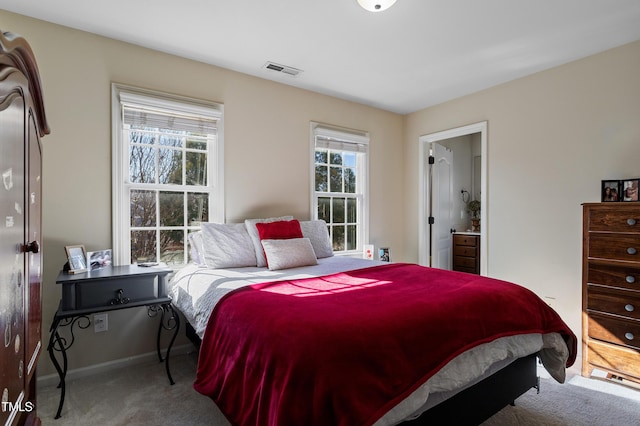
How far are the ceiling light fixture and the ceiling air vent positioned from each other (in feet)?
3.84

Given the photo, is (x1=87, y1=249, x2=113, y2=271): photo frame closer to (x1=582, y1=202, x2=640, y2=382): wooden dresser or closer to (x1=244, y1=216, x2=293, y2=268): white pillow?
(x1=244, y1=216, x2=293, y2=268): white pillow

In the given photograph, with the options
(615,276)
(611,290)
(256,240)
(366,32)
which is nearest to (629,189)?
(615,276)

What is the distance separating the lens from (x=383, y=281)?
202 cm

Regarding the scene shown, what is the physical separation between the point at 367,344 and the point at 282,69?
107 inches

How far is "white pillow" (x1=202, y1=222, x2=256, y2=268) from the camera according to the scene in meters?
2.57

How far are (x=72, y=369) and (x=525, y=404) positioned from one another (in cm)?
314

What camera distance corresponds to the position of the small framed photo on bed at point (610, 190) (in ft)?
8.36

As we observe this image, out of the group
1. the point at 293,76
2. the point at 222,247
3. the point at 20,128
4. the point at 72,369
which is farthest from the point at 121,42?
the point at 72,369

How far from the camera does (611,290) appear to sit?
2385 mm

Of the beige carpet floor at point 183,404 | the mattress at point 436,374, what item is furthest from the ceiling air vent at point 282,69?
the beige carpet floor at point 183,404

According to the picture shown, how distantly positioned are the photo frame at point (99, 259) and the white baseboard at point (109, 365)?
780 millimetres

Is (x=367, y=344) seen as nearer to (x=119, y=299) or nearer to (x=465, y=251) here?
(x=119, y=299)

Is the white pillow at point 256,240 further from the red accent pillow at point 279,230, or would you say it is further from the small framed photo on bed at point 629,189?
the small framed photo on bed at point 629,189

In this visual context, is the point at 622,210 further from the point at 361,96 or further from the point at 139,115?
the point at 139,115
